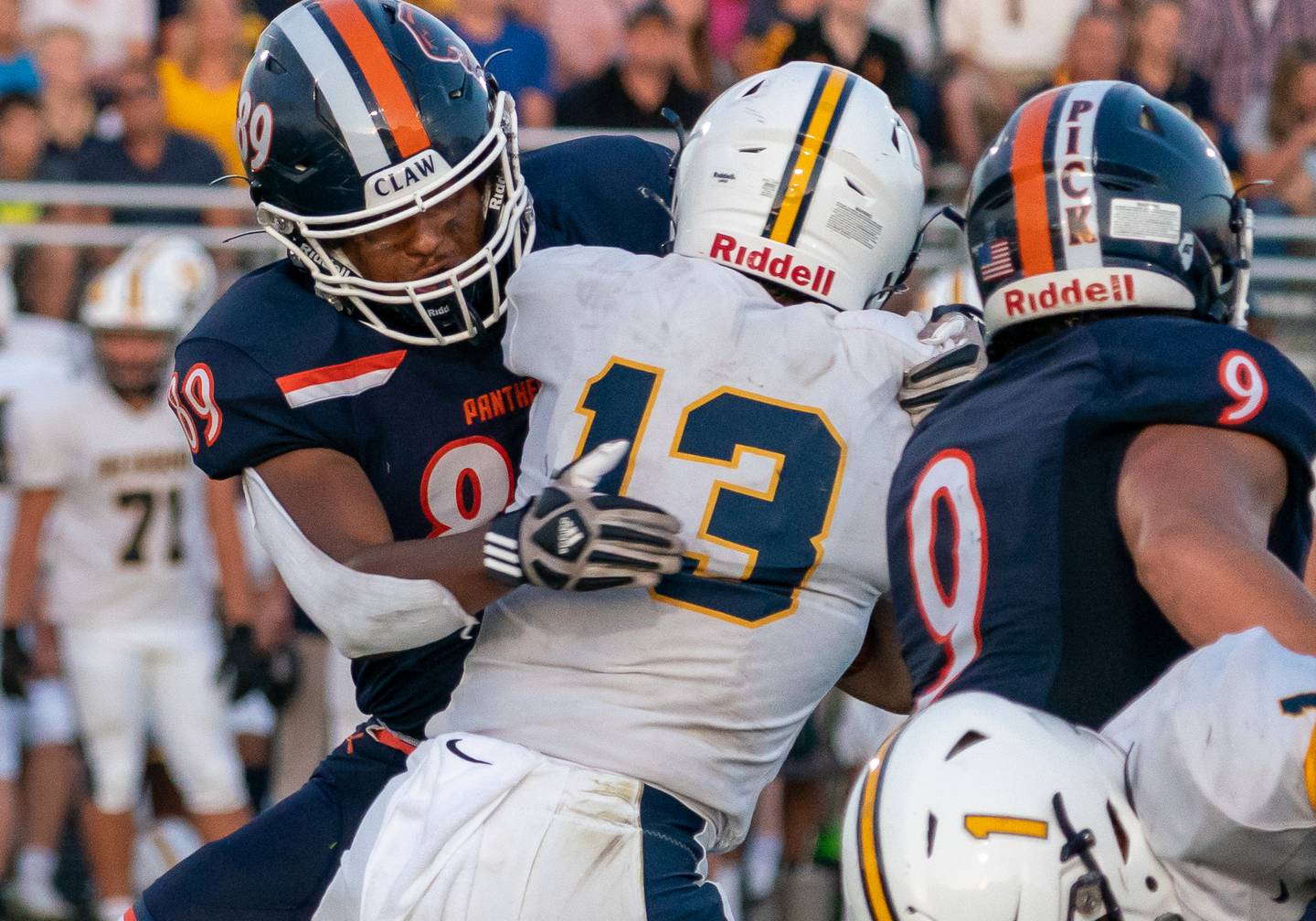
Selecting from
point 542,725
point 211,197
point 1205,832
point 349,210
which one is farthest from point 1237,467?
point 211,197

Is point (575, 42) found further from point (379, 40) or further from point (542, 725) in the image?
point (542, 725)

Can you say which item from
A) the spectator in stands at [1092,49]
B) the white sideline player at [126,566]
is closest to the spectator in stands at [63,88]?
the white sideline player at [126,566]

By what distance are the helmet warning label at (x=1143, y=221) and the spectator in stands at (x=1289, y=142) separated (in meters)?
4.93

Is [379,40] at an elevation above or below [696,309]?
above

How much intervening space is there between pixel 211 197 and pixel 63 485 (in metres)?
1.16

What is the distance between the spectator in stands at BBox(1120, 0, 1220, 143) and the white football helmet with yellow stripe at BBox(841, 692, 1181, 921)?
5587 millimetres

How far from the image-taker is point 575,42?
7.26m

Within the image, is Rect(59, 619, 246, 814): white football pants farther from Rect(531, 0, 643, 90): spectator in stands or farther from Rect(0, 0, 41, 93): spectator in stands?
Rect(531, 0, 643, 90): spectator in stands

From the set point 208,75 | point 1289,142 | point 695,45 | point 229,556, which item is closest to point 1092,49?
point 1289,142

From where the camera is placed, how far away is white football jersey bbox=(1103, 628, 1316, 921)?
1.78 m

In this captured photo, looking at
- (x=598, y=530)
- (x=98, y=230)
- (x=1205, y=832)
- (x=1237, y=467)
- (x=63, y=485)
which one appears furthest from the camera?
(x=98, y=230)

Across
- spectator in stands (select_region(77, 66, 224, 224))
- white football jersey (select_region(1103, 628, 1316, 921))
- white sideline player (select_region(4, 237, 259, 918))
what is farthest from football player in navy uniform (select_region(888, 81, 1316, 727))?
spectator in stands (select_region(77, 66, 224, 224))

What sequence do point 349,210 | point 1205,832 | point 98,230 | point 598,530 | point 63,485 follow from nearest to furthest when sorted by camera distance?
point 1205,832
point 598,530
point 349,210
point 63,485
point 98,230

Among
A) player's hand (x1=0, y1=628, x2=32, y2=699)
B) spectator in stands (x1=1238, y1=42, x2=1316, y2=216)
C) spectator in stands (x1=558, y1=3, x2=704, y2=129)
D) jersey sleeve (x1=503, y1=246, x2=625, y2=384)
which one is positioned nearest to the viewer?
jersey sleeve (x1=503, y1=246, x2=625, y2=384)
